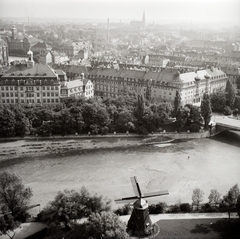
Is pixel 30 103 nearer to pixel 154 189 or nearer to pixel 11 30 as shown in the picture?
pixel 154 189

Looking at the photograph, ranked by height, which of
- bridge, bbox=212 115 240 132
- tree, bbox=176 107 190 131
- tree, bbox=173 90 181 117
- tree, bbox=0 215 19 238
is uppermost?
tree, bbox=173 90 181 117

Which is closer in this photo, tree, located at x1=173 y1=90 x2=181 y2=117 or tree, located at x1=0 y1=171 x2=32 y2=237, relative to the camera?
tree, located at x1=0 y1=171 x2=32 y2=237

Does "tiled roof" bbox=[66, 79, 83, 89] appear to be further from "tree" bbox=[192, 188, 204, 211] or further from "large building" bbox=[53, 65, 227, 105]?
"tree" bbox=[192, 188, 204, 211]

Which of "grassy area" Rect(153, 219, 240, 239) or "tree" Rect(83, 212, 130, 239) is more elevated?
"tree" Rect(83, 212, 130, 239)

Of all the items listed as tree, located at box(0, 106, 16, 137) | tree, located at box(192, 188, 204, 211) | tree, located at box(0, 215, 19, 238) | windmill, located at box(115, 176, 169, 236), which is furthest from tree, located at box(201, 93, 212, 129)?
tree, located at box(0, 215, 19, 238)

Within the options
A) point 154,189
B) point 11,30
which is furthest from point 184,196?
point 11,30

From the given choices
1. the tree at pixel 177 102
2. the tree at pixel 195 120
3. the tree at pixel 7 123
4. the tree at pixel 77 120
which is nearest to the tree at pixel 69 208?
the tree at pixel 77 120

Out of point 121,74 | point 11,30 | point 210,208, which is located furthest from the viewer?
point 11,30
